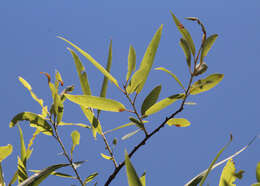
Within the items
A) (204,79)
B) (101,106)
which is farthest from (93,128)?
(204,79)

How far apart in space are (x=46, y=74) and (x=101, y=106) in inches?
Result: 4.4

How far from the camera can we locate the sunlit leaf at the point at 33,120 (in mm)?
539

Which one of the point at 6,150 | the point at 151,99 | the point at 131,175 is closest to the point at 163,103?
the point at 151,99

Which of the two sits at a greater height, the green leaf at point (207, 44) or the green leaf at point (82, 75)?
the green leaf at point (82, 75)

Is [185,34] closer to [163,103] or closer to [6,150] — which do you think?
[163,103]

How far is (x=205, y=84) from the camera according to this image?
492mm

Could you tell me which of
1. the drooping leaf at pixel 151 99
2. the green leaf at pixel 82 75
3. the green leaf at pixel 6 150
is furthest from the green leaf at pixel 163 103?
the green leaf at pixel 6 150

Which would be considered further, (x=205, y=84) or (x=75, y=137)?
(x=75, y=137)

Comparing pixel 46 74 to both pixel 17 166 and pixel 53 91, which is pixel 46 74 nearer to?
pixel 53 91

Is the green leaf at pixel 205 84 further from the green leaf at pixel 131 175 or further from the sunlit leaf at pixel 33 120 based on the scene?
the sunlit leaf at pixel 33 120

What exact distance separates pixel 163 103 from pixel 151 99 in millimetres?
35

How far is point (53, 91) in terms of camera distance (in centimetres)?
55

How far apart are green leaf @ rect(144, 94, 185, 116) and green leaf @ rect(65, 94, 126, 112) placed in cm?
4

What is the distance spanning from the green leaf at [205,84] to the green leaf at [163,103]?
0.02 m
